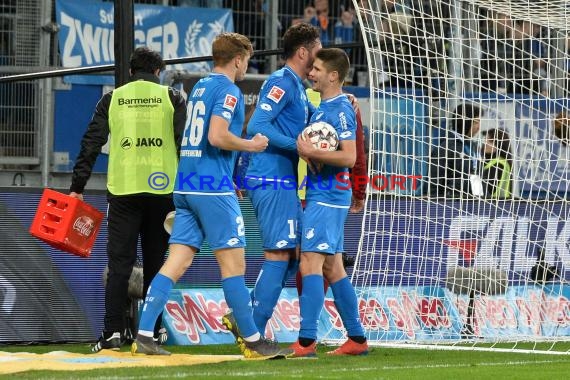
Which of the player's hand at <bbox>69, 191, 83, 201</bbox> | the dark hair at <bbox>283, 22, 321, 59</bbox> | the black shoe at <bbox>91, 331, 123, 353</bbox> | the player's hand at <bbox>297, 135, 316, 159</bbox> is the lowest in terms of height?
the black shoe at <bbox>91, 331, 123, 353</bbox>

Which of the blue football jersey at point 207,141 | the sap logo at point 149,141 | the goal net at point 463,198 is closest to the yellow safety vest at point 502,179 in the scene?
the goal net at point 463,198

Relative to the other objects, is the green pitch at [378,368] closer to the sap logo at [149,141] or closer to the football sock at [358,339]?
the football sock at [358,339]

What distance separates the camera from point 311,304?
925cm

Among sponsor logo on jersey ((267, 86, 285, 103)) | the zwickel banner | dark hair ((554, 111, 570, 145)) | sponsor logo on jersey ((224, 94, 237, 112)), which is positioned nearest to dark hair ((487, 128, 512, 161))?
dark hair ((554, 111, 570, 145))

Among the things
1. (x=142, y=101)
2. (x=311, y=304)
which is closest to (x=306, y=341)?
(x=311, y=304)

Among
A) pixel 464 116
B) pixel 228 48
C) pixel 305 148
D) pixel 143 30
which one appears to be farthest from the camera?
pixel 143 30

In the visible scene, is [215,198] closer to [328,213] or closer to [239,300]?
[239,300]

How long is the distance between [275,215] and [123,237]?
143 centimetres

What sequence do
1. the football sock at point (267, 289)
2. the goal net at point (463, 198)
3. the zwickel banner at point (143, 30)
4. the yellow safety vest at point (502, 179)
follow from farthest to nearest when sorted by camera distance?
the zwickel banner at point (143, 30)
the yellow safety vest at point (502, 179)
the goal net at point (463, 198)
the football sock at point (267, 289)

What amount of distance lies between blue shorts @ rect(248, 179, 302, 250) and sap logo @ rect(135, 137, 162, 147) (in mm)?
1074

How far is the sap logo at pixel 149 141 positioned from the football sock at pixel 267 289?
4.45 feet

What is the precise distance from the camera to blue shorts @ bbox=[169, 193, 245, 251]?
866 cm

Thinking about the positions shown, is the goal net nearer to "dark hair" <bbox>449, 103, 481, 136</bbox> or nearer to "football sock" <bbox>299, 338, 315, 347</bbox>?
"dark hair" <bbox>449, 103, 481, 136</bbox>

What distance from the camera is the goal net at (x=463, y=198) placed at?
11453mm
